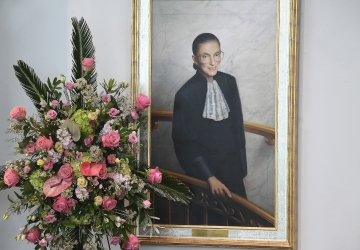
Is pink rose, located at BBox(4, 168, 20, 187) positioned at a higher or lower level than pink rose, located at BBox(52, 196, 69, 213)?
higher

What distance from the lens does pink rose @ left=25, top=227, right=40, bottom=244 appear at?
2002mm

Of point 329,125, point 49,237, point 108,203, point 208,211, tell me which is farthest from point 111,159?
point 329,125

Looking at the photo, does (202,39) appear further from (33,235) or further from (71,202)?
(33,235)

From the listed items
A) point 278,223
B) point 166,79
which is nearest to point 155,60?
point 166,79

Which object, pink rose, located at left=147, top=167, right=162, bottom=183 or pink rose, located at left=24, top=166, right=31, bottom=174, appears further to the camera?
pink rose, located at left=147, top=167, right=162, bottom=183

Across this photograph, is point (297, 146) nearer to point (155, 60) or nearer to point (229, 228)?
point (229, 228)

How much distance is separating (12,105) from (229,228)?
135cm

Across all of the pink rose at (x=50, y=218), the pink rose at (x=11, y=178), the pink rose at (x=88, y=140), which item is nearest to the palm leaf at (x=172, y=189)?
the pink rose at (x=88, y=140)

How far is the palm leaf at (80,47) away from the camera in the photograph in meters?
2.20

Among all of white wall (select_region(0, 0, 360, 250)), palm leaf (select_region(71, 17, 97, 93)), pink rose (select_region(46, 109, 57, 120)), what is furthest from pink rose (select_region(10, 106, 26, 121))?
white wall (select_region(0, 0, 360, 250))

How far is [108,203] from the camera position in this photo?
1945 mm

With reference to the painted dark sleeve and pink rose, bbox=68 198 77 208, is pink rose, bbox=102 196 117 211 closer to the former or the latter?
pink rose, bbox=68 198 77 208

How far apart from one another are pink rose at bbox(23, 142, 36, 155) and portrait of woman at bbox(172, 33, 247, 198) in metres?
0.74

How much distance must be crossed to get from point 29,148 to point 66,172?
217mm
